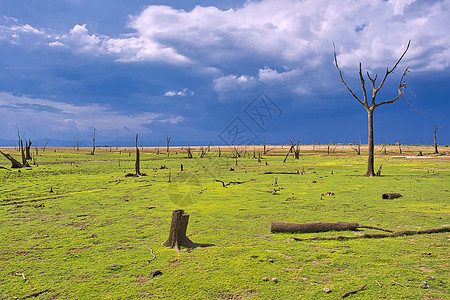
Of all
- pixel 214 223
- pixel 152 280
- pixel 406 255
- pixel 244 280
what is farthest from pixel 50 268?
pixel 406 255

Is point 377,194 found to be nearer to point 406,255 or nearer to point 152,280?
point 406,255

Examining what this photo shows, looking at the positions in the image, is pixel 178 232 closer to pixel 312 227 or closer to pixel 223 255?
pixel 223 255

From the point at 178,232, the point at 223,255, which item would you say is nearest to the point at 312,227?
the point at 223,255

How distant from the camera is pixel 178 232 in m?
5.38

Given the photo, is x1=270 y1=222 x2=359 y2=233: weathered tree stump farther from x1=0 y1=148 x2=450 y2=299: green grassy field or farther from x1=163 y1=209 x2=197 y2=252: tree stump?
x1=163 y1=209 x2=197 y2=252: tree stump

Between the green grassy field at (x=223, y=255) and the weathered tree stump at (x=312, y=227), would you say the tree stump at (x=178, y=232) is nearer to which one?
the green grassy field at (x=223, y=255)

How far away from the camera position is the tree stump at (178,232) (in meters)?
5.29

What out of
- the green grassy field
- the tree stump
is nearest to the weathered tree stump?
the green grassy field

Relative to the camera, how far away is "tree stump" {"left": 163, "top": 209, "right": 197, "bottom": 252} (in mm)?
5289

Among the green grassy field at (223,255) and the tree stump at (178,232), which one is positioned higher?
the tree stump at (178,232)

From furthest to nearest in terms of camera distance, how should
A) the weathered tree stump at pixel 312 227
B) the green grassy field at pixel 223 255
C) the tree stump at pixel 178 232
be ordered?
the weathered tree stump at pixel 312 227 < the tree stump at pixel 178 232 < the green grassy field at pixel 223 255

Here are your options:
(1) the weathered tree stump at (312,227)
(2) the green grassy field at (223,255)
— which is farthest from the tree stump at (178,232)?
(1) the weathered tree stump at (312,227)

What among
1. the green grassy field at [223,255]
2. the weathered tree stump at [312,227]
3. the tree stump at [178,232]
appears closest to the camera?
the green grassy field at [223,255]

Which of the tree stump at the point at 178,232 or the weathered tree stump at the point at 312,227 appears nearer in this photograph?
the tree stump at the point at 178,232
